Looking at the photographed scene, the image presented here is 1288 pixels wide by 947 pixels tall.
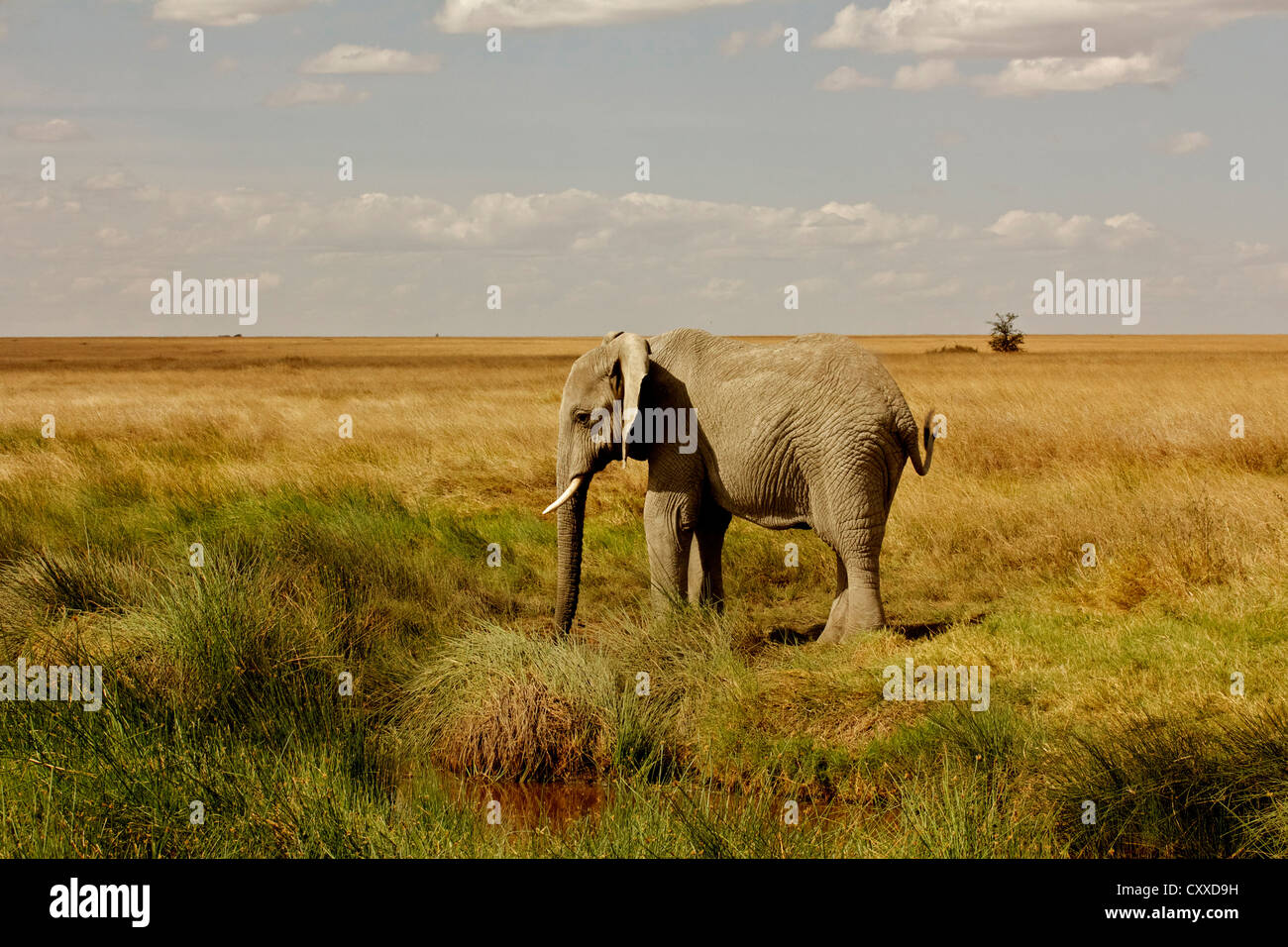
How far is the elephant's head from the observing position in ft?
27.7

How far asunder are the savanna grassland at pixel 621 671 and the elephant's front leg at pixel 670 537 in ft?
0.97

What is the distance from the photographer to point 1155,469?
13.4m

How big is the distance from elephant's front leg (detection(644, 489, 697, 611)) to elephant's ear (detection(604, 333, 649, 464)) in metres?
0.47

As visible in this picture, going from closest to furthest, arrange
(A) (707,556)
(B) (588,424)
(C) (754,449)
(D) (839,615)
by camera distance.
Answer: (C) (754,449), (D) (839,615), (B) (588,424), (A) (707,556)

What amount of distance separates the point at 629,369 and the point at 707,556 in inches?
64.0

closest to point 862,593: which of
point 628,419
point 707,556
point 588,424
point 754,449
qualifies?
point 754,449

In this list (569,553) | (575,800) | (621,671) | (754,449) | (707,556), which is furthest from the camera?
(707,556)

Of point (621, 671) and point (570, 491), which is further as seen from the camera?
point (570, 491)

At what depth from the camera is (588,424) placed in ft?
28.8

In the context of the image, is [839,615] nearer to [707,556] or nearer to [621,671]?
[707,556]

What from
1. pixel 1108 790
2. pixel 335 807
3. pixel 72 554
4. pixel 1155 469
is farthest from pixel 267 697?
pixel 1155 469

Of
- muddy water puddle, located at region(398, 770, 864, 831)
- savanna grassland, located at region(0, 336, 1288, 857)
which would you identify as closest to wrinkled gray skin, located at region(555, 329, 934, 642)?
savanna grassland, located at region(0, 336, 1288, 857)

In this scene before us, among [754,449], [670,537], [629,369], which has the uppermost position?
[629,369]

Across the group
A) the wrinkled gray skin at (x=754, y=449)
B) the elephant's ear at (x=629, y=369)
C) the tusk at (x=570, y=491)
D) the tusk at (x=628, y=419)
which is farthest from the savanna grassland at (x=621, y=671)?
the elephant's ear at (x=629, y=369)
